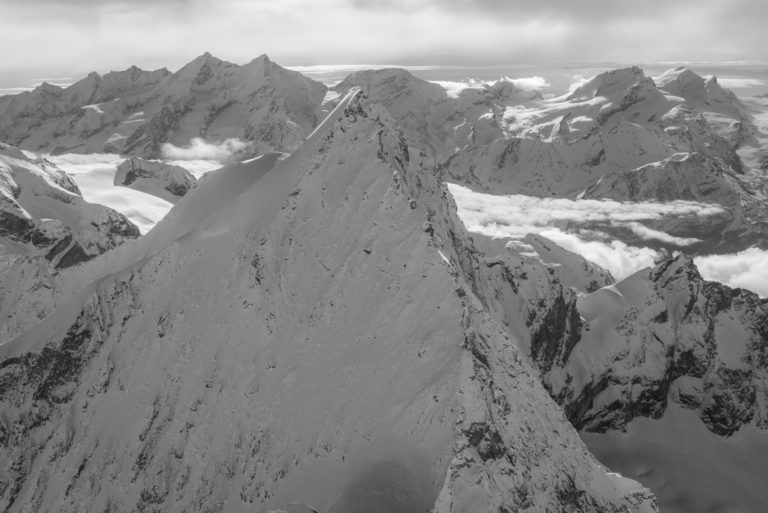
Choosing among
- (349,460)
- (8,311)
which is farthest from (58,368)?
(349,460)

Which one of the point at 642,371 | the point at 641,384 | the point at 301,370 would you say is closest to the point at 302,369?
the point at 301,370

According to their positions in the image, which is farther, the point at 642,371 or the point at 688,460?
the point at 642,371

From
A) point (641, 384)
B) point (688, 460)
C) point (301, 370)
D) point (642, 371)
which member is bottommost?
point (688, 460)

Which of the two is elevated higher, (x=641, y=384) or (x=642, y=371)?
(x=642, y=371)

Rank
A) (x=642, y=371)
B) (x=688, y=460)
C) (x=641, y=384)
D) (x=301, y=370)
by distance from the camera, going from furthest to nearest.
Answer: (x=642, y=371) < (x=641, y=384) < (x=688, y=460) < (x=301, y=370)

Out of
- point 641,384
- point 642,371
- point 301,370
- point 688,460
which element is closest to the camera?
point 301,370

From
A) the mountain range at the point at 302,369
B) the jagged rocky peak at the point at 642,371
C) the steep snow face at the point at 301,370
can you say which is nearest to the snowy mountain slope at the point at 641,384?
the jagged rocky peak at the point at 642,371

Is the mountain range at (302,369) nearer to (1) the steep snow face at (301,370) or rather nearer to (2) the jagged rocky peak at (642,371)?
(1) the steep snow face at (301,370)

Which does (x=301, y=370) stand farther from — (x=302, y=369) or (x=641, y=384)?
(x=641, y=384)

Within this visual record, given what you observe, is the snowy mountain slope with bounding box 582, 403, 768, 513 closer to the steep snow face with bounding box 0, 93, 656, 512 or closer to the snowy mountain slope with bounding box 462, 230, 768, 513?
the snowy mountain slope with bounding box 462, 230, 768, 513
